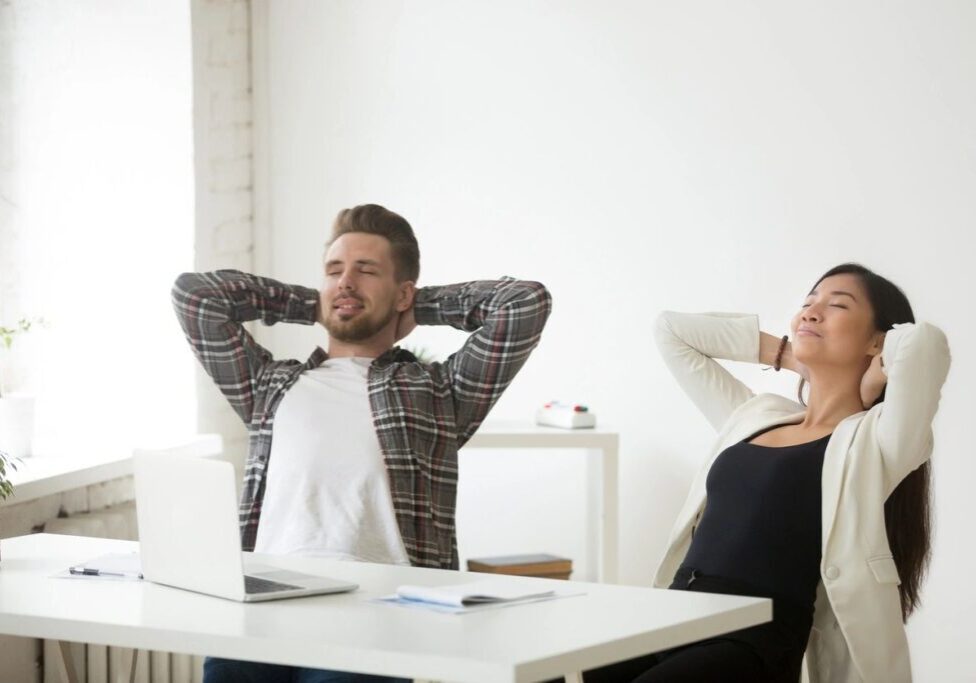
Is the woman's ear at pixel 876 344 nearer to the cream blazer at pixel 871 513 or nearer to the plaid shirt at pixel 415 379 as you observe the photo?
the cream blazer at pixel 871 513

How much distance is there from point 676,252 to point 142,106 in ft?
5.37

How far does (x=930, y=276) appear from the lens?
320 cm

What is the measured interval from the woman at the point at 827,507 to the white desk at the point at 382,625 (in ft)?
1.14

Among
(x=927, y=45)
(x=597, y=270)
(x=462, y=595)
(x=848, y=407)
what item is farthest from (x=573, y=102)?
(x=462, y=595)

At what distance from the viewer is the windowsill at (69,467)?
272cm

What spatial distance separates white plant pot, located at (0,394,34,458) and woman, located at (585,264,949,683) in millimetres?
1764

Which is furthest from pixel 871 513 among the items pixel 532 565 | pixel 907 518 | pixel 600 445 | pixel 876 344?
pixel 532 565

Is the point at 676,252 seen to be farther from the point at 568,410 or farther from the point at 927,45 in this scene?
the point at 927,45

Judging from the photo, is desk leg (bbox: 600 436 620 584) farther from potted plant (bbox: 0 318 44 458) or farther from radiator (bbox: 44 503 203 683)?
potted plant (bbox: 0 318 44 458)

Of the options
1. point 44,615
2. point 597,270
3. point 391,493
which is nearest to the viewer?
point 44,615

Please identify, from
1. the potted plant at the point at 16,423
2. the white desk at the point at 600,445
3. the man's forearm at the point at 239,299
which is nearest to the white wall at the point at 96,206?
the potted plant at the point at 16,423

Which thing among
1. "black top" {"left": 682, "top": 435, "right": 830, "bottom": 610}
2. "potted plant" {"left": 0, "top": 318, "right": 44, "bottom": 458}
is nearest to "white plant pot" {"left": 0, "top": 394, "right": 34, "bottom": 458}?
"potted plant" {"left": 0, "top": 318, "right": 44, "bottom": 458}

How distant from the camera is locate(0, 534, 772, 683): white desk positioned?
4.18 feet

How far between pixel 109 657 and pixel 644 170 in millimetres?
2067
